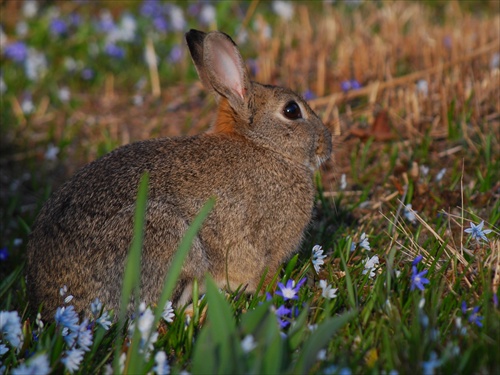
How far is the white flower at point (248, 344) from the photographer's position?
2924 mm

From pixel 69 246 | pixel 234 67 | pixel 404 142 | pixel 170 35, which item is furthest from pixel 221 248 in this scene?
pixel 170 35

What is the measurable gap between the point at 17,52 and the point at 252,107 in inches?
168

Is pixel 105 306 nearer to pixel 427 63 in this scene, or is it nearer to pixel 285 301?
pixel 285 301

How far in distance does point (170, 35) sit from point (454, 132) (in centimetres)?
416

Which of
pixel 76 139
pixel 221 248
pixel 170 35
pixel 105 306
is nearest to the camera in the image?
pixel 105 306

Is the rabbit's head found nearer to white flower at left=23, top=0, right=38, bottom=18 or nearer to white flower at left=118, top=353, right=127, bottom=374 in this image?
white flower at left=118, top=353, right=127, bottom=374

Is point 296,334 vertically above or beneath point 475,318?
above

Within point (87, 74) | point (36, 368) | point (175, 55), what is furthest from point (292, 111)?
point (87, 74)

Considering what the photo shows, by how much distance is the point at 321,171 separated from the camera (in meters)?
6.08

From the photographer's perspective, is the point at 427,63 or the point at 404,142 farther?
the point at 427,63

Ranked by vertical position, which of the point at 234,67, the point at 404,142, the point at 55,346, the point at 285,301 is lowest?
the point at 404,142

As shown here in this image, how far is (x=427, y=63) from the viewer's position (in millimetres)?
7504

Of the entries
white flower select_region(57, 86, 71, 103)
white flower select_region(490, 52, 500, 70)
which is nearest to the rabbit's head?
white flower select_region(490, 52, 500, 70)

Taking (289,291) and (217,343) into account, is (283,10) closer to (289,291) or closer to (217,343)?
(289,291)
